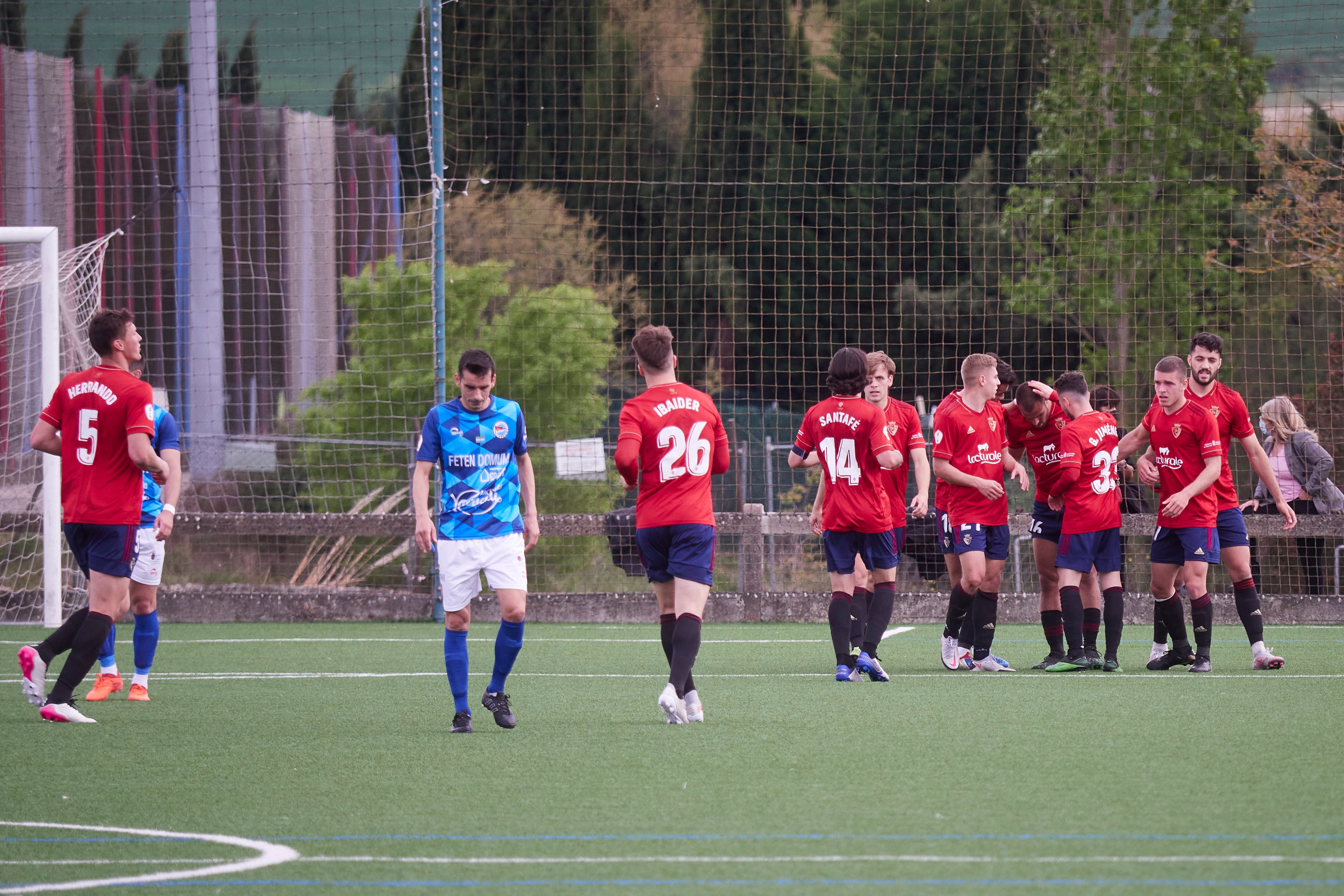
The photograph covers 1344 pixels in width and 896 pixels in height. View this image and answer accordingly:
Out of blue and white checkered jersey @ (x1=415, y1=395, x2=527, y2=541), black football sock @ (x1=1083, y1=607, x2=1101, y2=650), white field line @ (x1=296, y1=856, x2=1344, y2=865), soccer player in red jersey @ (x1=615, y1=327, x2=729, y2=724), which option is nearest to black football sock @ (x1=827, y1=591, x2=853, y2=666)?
black football sock @ (x1=1083, y1=607, x2=1101, y2=650)

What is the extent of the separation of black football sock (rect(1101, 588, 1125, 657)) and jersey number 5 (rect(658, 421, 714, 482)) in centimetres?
343

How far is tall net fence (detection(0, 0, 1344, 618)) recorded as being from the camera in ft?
56.0

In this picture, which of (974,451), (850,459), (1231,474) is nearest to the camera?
(850,459)

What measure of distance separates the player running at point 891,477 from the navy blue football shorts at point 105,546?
12.8ft

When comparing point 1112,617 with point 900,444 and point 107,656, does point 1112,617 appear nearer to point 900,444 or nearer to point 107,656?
point 900,444

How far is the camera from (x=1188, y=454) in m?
8.32

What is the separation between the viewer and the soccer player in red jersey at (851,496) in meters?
8.08

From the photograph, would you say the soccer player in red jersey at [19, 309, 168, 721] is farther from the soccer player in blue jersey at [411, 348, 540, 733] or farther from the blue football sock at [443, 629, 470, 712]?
the blue football sock at [443, 629, 470, 712]

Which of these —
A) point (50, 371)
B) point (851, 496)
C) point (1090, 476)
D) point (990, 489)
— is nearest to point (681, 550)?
point (851, 496)

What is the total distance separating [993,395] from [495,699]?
12.5ft

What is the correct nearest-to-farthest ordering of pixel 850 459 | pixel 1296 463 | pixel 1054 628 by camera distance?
1. pixel 850 459
2. pixel 1054 628
3. pixel 1296 463

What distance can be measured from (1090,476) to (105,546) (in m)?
5.76

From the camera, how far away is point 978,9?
67.4 ft

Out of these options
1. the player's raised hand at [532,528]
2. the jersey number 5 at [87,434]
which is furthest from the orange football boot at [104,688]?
the player's raised hand at [532,528]
